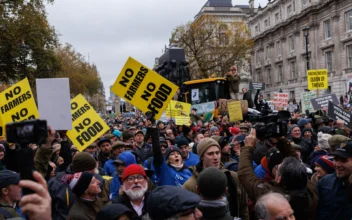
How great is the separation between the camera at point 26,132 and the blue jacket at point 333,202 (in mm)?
2630

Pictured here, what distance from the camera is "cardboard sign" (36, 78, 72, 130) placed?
5738 mm

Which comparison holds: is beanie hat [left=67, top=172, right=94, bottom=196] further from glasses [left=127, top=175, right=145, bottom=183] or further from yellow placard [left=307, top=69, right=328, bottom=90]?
yellow placard [left=307, top=69, right=328, bottom=90]

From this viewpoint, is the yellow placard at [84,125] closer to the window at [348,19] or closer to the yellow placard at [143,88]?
the yellow placard at [143,88]

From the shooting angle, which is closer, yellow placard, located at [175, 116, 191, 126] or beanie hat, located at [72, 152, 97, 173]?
beanie hat, located at [72, 152, 97, 173]

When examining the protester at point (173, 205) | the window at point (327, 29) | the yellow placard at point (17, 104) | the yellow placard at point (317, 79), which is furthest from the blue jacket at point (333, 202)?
the window at point (327, 29)

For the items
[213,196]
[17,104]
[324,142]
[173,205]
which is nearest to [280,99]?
[324,142]

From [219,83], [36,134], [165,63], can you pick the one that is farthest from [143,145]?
[219,83]

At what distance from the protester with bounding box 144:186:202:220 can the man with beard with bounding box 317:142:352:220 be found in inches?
62.7

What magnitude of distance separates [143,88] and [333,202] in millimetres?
3492

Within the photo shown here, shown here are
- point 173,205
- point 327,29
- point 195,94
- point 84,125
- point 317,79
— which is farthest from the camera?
point 327,29

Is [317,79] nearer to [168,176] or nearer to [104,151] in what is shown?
[104,151]

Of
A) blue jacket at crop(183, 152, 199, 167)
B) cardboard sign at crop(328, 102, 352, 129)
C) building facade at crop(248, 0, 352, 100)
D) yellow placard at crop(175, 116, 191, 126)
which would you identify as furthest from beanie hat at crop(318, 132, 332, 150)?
building facade at crop(248, 0, 352, 100)

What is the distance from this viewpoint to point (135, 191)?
4012 millimetres

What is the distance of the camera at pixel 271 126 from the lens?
360cm
